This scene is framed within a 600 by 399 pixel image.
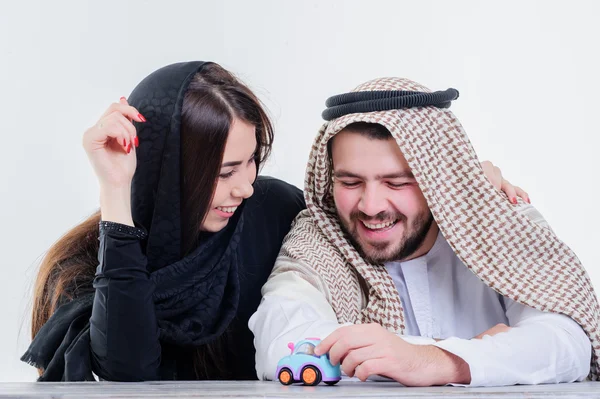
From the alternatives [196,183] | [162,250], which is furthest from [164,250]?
[196,183]

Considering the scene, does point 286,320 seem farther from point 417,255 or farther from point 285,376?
point 417,255

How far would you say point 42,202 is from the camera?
382 cm

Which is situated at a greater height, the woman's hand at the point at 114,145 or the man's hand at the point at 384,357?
the woman's hand at the point at 114,145

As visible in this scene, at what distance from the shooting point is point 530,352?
76.4 inches

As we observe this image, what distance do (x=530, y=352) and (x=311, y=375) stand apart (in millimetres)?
521

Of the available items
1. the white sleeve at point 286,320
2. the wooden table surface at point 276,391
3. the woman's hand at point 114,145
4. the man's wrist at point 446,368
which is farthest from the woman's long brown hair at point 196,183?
the man's wrist at point 446,368

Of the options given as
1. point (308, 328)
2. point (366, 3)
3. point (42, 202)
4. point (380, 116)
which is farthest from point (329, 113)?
point (42, 202)

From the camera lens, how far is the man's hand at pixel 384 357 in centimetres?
174

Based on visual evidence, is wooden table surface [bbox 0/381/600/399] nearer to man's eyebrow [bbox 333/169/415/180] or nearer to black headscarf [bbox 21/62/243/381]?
black headscarf [bbox 21/62/243/381]

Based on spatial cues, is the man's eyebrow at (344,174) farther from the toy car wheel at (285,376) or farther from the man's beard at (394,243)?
the toy car wheel at (285,376)

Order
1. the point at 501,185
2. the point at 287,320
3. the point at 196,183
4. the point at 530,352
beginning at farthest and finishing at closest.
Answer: the point at 501,185 < the point at 196,183 < the point at 287,320 < the point at 530,352

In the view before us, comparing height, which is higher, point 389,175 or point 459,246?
point 389,175

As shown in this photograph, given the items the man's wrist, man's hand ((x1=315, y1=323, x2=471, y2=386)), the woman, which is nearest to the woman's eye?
the woman

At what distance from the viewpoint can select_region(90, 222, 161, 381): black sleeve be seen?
1979 millimetres
